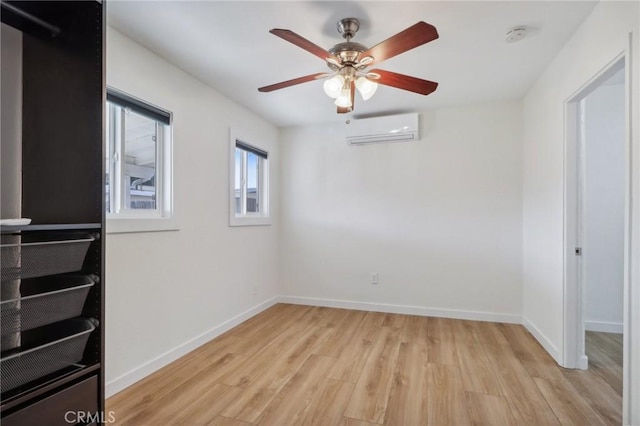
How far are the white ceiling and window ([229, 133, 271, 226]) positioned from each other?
2.43 feet

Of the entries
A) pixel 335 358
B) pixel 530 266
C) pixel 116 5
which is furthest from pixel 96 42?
pixel 530 266

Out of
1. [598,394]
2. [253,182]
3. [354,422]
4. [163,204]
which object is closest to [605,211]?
[598,394]

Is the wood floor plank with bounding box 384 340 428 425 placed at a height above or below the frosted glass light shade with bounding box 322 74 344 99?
below

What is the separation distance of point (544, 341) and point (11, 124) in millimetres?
3826

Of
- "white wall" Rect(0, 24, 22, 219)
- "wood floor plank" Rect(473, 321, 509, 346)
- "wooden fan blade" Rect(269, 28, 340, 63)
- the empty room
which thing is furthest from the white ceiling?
"wood floor plank" Rect(473, 321, 509, 346)

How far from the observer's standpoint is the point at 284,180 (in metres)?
4.20

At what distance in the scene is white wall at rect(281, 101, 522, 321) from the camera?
3.34 m

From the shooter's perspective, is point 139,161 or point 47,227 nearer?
point 47,227

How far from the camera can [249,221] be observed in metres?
3.48

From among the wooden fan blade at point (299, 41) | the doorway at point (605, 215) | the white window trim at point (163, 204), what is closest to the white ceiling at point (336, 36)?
the wooden fan blade at point (299, 41)

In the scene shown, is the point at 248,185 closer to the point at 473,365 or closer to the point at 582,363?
the point at 473,365

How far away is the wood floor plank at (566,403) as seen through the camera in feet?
5.65

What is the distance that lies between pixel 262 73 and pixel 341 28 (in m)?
0.93

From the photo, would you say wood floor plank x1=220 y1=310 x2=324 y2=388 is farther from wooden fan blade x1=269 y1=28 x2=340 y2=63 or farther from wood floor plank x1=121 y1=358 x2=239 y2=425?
wooden fan blade x1=269 y1=28 x2=340 y2=63
